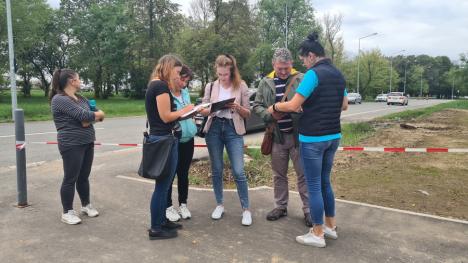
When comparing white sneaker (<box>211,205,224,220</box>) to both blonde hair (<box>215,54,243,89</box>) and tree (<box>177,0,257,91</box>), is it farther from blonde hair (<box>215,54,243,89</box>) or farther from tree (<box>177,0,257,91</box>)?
tree (<box>177,0,257,91</box>)

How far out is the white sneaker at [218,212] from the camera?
4.29m

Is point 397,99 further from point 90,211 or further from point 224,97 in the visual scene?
point 90,211

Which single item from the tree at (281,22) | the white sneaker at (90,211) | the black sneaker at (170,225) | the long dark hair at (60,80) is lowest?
the black sneaker at (170,225)

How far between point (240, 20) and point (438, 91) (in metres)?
83.3

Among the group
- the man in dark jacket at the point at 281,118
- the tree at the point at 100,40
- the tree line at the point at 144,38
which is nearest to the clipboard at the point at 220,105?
the man in dark jacket at the point at 281,118

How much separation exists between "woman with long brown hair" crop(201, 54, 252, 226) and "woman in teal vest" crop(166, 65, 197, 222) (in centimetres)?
23

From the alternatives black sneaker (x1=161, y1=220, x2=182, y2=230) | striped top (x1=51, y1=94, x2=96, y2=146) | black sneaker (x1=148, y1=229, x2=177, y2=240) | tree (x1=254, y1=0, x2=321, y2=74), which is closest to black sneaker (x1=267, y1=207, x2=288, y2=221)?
black sneaker (x1=161, y1=220, x2=182, y2=230)

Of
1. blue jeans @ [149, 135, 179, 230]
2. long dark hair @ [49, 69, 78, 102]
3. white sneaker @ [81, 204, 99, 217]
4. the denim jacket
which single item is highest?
long dark hair @ [49, 69, 78, 102]

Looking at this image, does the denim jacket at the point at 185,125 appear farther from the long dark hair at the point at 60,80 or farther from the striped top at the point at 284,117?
the long dark hair at the point at 60,80

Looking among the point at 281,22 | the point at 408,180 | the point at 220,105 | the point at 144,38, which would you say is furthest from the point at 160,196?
Result: the point at 281,22

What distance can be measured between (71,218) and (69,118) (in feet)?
3.54

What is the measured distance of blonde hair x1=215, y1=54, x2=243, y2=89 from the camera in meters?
4.06

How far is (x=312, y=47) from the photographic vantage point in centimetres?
348

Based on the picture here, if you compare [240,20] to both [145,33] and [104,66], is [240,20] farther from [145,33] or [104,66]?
[104,66]
